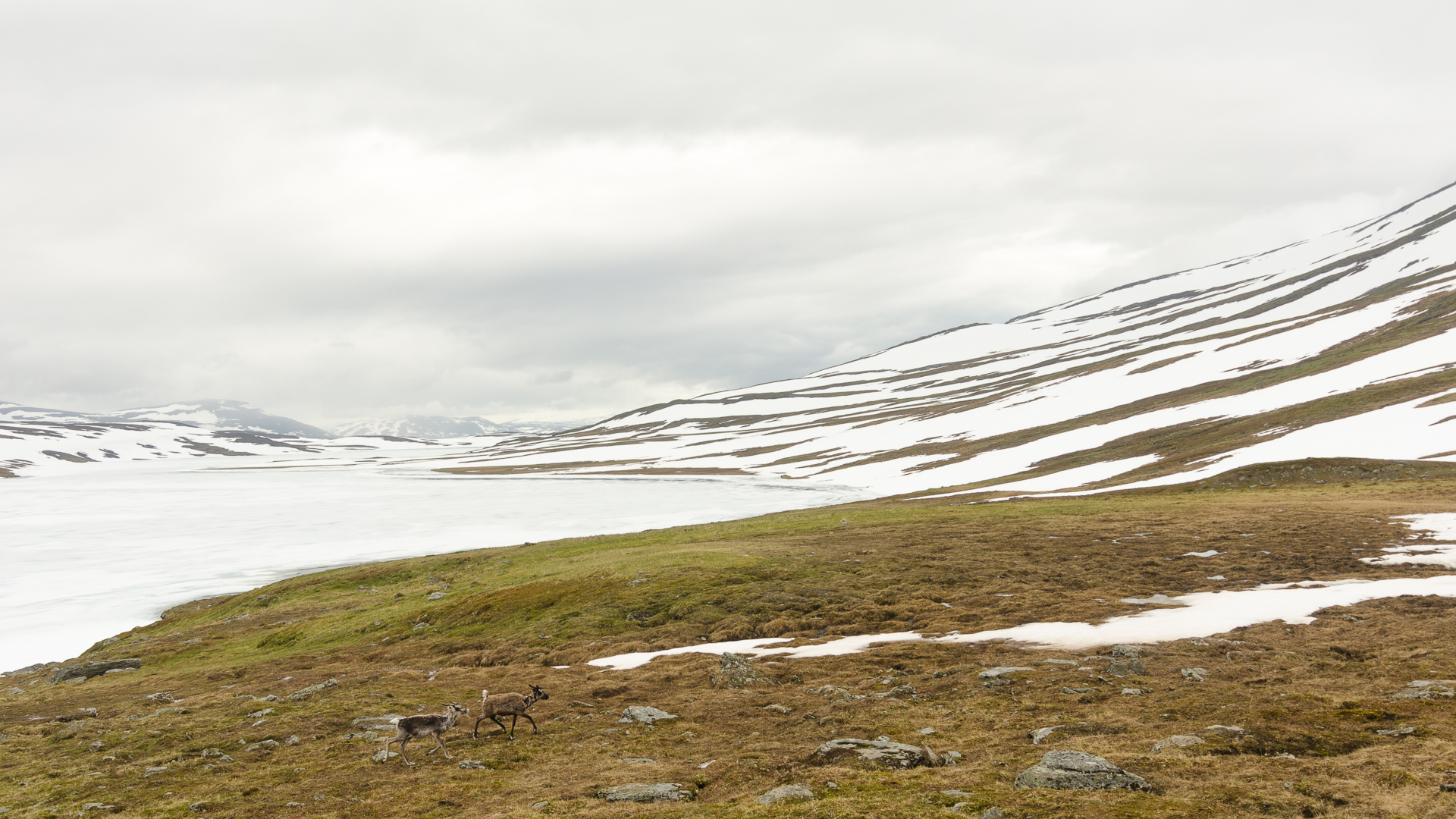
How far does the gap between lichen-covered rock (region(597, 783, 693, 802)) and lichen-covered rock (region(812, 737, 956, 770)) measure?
300 centimetres

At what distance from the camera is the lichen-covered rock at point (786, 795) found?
12422mm

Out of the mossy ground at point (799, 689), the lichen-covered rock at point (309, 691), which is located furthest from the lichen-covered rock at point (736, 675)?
the lichen-covered rock at point (309, 691)

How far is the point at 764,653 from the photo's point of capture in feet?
88.9

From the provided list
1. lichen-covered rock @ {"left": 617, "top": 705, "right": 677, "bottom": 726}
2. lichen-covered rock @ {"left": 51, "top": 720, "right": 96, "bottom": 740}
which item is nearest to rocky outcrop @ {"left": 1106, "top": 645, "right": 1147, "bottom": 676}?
lichen-covered rock @ {"left": 617, "top": 705, "right": 677, "bottom": 726}

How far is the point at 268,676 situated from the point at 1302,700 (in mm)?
36319

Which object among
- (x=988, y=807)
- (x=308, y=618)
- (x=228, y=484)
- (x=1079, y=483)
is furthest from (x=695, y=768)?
(x=228, y=484)

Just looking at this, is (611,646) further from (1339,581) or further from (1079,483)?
(1079,483)

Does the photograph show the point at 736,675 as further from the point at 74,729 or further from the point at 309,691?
the point at 74,729

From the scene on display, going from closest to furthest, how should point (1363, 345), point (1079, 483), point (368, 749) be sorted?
point (368, 749)
point (1079, 483)
point (1363, 345)

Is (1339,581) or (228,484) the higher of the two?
(228,484)

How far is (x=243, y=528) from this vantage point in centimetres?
10306

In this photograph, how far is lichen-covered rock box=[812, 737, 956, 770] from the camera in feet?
46.7

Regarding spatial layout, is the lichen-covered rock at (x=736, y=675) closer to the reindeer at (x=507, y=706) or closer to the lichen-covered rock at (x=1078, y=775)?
the reindeer at (x=507, y=706)

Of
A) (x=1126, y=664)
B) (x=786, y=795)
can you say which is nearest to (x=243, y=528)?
(x=786, y=795)
